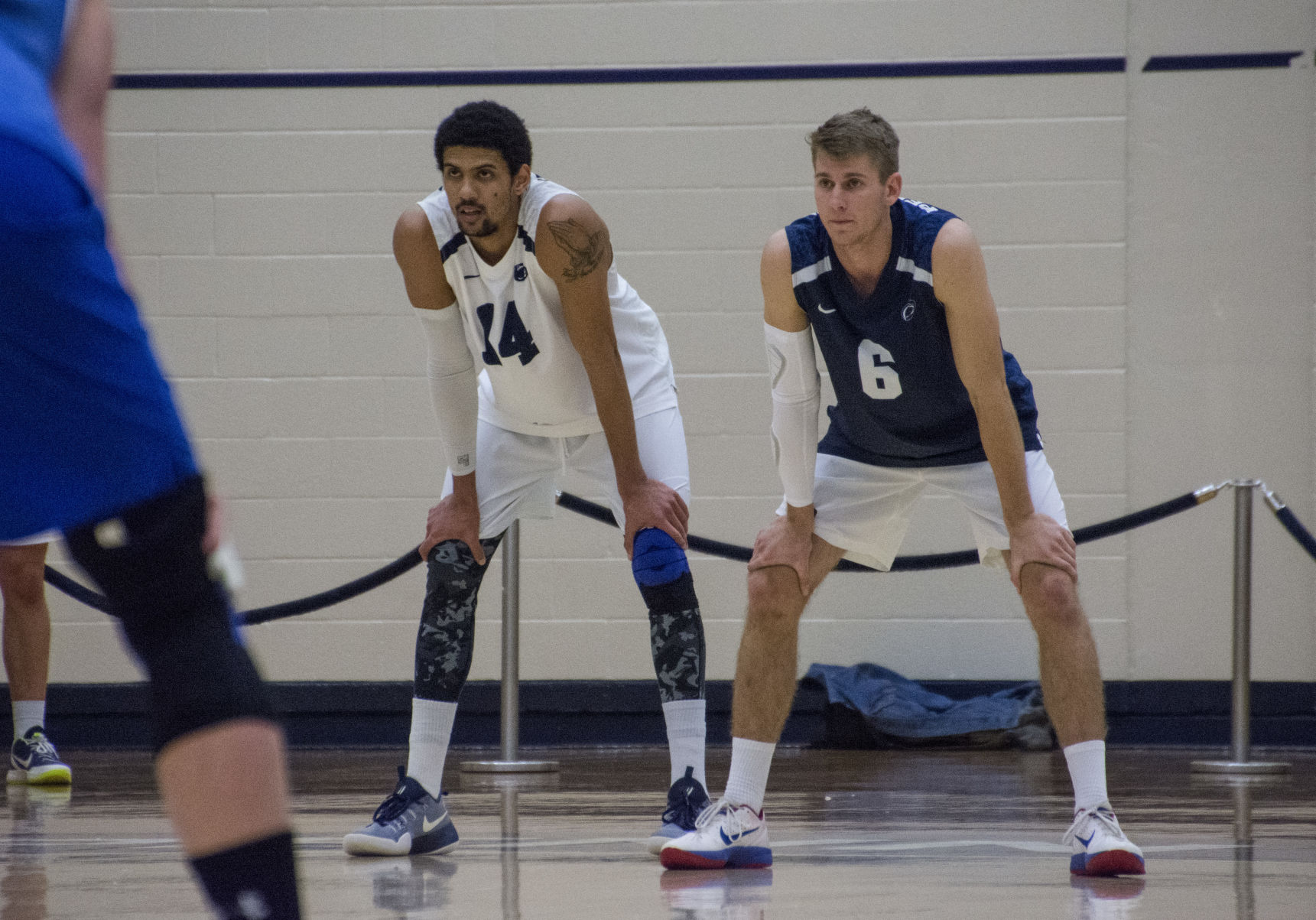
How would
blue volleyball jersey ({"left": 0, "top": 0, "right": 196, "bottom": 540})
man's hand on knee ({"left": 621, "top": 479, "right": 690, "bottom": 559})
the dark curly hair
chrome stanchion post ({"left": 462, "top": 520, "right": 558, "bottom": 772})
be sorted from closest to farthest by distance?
1. blue volleyball jersey ({"left": 0, "top": 0, "right": 196, "bottom": 540})
2. the dark curly hair
3. man's hand on knee ({"left": 621, "top": 479, "right": 690, "bottom": 559})
4. chrome stanchion post ({"left": 462, "top": 520, "right": 558, "bottom": 772})

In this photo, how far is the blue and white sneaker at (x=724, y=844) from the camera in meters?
2.56

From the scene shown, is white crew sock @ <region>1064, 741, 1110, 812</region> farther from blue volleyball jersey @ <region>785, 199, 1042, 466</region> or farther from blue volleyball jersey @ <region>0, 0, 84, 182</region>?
blue volleyball jersey @ <region>0, 0, 84, 182</region>

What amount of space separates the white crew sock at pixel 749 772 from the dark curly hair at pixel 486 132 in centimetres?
125

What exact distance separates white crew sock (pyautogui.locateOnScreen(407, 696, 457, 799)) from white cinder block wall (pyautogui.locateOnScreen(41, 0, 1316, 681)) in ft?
8.44

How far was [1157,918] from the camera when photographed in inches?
80.4

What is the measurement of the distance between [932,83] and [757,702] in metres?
3.53

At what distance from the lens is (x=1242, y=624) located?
466 centimetres

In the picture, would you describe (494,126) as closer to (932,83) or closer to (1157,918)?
(1157,918)

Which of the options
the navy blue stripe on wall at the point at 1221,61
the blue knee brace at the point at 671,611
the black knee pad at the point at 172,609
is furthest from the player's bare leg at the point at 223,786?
the navy blue stripe on wall at the point at 1221,61

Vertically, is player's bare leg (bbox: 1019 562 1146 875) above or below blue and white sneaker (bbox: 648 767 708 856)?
above

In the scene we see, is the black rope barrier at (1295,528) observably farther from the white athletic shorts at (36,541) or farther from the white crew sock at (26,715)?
the white crew sock at (26,715)

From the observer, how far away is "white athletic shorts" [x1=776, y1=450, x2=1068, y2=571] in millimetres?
2760

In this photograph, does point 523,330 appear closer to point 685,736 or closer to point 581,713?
point 685,736

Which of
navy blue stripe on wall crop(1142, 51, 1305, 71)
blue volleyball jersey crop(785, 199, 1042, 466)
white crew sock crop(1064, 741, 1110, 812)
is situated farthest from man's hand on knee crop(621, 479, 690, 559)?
navy blue stripe on wall crop(1142, 51, 1305, 71)
